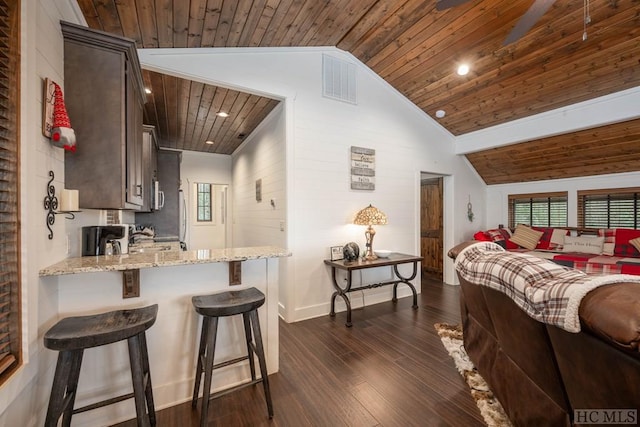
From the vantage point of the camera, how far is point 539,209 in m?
5.04

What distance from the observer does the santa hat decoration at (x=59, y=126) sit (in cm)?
144

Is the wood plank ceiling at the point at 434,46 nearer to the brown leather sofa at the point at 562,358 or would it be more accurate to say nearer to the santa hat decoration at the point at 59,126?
the santa hat decoration at the point at 59,126

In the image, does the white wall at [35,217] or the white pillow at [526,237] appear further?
the white pillow at [526,237]

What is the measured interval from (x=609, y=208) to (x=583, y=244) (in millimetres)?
706

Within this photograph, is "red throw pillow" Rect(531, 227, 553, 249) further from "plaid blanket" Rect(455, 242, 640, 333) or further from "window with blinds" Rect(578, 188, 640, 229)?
"plaid blanket" Rect(455, 242, 640, 333)

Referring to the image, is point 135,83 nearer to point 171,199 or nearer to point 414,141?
point 171,199

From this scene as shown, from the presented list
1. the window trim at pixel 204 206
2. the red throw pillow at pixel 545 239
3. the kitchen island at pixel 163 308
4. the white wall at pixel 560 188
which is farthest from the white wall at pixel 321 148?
the window trim at pixel 204 206

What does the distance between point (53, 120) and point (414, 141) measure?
4.26 meters

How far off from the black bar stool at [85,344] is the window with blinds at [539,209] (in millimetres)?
6042

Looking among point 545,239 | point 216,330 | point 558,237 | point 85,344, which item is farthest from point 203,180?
point 558,237

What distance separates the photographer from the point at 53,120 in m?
1.45

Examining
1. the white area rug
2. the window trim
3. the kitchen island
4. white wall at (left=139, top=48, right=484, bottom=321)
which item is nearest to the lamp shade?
white wall at (left=139, top=48, right=484, bottom=321)

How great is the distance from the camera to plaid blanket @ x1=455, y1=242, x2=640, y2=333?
0.92m

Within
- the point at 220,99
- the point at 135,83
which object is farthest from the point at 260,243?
the point at 135,83
